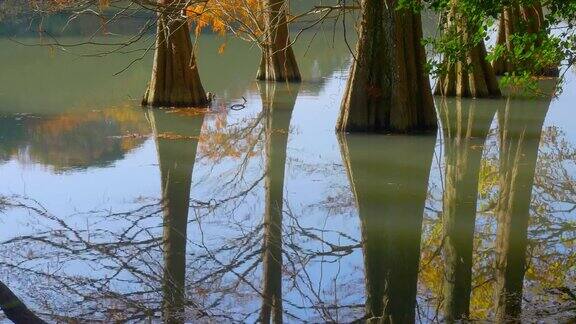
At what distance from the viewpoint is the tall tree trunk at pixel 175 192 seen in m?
5.29

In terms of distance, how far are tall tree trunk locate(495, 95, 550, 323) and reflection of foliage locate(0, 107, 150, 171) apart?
4.30 meters

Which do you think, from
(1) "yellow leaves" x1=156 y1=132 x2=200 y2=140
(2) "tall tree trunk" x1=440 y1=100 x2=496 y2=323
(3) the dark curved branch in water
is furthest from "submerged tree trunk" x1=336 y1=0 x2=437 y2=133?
(3) the dark curved branch in water

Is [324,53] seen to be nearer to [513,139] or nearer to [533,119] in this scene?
[533,119]

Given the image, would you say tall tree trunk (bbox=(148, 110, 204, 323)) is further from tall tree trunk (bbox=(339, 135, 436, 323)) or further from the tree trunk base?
tall tree trunk (bbox=(339, 135, 436, 323))

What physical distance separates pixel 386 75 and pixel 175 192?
12.9ft

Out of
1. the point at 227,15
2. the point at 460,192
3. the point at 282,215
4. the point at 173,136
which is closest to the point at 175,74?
the point at 227,15

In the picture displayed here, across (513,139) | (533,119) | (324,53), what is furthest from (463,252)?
(324,53)

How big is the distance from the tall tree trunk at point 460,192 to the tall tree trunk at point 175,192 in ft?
4.97

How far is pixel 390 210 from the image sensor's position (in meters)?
7.64

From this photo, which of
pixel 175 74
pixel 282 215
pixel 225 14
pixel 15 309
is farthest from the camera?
pixel 175 74

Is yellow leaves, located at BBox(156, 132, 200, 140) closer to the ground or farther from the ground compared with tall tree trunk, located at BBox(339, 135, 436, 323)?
farther from the ground

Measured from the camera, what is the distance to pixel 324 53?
28.1 metres

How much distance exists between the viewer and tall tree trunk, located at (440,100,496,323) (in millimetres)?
5398

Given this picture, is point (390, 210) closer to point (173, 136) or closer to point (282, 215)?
point (282, 215)
